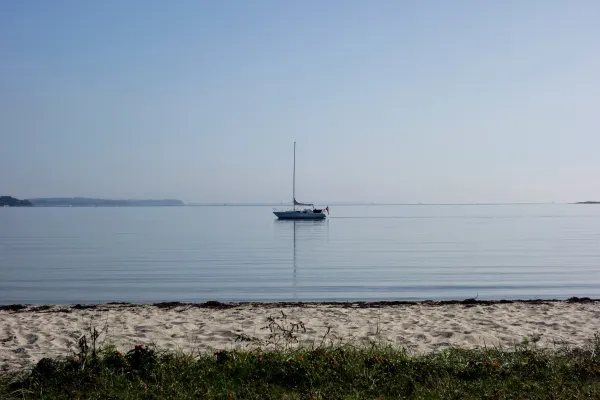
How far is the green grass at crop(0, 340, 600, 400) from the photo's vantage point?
636 centimetres

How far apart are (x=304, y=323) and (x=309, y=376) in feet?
14.4

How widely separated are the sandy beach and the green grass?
3.88 feet

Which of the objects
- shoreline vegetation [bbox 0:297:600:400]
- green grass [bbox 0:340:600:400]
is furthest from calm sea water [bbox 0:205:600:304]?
green grass [bbox 0:340:600:400]

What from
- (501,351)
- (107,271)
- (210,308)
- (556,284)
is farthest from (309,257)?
(501,351)

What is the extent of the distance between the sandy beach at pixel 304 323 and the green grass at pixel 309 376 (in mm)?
1184

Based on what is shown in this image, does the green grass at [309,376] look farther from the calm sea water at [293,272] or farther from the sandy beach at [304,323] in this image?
the calm sea water at [293,272]

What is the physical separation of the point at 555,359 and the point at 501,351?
75cm

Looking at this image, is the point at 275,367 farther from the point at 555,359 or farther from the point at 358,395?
the point at 555,359

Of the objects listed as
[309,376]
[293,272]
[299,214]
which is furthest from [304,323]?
[299,214]

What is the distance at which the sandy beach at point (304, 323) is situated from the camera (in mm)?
9383

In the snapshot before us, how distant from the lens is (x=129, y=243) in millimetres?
44750

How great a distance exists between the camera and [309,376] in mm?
6895

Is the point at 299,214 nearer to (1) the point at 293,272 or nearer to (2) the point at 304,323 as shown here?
(1) the point at 293,272

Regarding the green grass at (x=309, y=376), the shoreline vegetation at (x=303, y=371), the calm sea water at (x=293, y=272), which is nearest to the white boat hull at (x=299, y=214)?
the calm sea water at (x=293, y=272)
